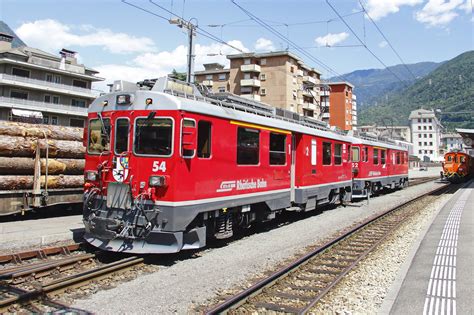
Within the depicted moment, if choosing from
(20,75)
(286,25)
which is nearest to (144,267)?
(286,25)

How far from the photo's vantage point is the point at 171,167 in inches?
294

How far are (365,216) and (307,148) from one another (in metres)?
4.12

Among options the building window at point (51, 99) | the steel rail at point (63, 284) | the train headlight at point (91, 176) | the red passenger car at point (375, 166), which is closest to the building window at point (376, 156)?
the red passenger car at point (375, 166)

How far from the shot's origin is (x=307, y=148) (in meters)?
12.9

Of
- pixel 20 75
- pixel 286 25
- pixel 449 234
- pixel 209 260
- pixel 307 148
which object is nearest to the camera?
pixel 209 260

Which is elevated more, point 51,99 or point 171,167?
point 51,99

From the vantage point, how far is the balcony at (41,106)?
4185 cm

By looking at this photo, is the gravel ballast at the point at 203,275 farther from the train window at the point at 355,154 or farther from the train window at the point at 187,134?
the train window at the point at 355,154

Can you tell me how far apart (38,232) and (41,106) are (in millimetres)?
39934

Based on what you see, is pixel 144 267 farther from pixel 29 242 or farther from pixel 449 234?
pixel 449 234

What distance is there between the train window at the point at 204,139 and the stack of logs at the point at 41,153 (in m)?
6.81

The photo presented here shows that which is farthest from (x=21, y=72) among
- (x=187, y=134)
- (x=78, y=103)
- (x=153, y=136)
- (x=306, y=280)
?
(x=306, y=280)

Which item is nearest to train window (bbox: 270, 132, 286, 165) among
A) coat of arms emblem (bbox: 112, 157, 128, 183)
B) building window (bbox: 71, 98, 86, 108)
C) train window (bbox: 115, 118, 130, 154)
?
train window (bbox: 115, 118, 130, 154)

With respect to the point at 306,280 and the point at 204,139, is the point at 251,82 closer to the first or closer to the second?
the point at 204,139
